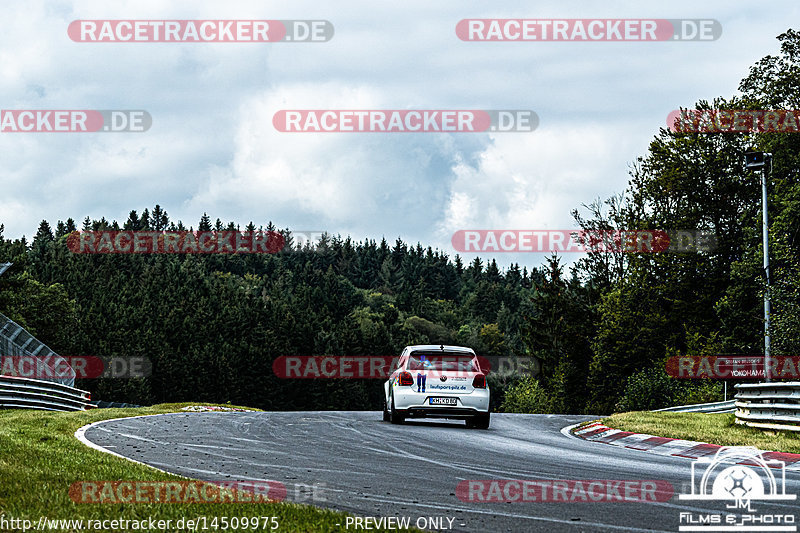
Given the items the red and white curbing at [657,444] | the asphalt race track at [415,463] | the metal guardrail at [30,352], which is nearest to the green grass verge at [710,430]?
the red and white curbing at [657,444]

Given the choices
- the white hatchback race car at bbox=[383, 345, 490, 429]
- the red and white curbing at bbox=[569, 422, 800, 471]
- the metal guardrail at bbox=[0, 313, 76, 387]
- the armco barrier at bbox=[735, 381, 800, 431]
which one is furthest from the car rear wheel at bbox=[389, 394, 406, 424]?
the metal guardrail at bbox=[0, 313, 76, 387]

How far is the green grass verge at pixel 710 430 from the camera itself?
13.7m

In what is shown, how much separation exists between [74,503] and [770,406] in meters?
12.9

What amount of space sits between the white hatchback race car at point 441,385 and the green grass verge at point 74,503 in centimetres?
737

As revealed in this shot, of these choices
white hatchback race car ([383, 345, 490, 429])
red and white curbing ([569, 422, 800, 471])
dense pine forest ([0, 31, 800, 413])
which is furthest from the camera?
dense pine forest ([0, 31, 800, 413])

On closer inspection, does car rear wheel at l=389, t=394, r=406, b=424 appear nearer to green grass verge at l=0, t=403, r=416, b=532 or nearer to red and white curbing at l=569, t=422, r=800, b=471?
red and white curbing at l=569, t=422, r=800, b=471

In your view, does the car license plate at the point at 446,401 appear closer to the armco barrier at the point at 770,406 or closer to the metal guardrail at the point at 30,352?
the armco barrier at the point at 770,406

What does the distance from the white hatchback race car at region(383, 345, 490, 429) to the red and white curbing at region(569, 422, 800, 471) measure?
2.14 meters

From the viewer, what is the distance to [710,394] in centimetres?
3447

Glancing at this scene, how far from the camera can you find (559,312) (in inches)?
2571

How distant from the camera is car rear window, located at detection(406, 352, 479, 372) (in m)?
17.9

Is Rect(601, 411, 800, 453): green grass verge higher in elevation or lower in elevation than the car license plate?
lower

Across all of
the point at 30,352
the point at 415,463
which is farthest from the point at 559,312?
the point at 415,463

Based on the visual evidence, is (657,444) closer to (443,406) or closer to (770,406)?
(770,406)
